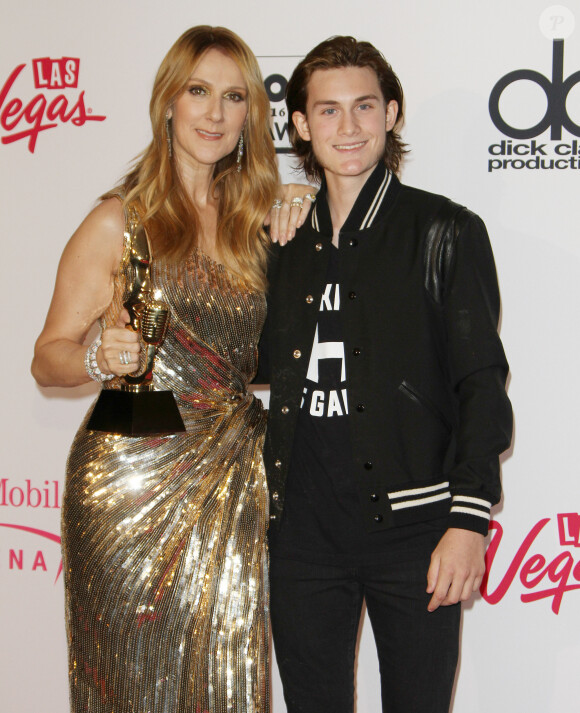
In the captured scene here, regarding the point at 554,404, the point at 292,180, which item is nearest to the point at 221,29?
the point at 292,180

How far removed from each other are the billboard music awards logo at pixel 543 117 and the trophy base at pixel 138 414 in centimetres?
133

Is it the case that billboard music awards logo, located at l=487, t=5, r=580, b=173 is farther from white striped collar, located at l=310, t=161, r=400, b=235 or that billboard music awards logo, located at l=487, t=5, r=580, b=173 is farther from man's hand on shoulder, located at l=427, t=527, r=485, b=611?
man's hand on shoulder, located at l=427, t=527, r=485, b=611

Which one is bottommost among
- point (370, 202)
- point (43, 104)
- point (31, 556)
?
point (31, 556)

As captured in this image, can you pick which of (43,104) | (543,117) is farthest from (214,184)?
(543,117)

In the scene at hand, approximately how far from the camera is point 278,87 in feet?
9.02

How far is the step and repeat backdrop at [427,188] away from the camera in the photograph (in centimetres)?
265

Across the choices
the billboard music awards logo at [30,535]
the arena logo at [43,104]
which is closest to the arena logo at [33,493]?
the billboard music awards logo at [30,535]

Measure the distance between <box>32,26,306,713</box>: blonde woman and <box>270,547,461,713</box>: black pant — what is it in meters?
0.08

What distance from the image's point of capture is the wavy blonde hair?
6.81 feet

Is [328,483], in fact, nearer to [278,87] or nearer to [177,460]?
[177,460]

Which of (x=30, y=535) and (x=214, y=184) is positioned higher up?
(x=214, y=184)

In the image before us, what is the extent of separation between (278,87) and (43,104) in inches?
30.1

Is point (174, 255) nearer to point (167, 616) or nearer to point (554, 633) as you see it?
point (167, 616)

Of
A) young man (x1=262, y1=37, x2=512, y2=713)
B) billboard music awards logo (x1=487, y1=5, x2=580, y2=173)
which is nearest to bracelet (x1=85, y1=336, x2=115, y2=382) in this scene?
young man (x1=262, y1=37, x2=512, y2=713)
